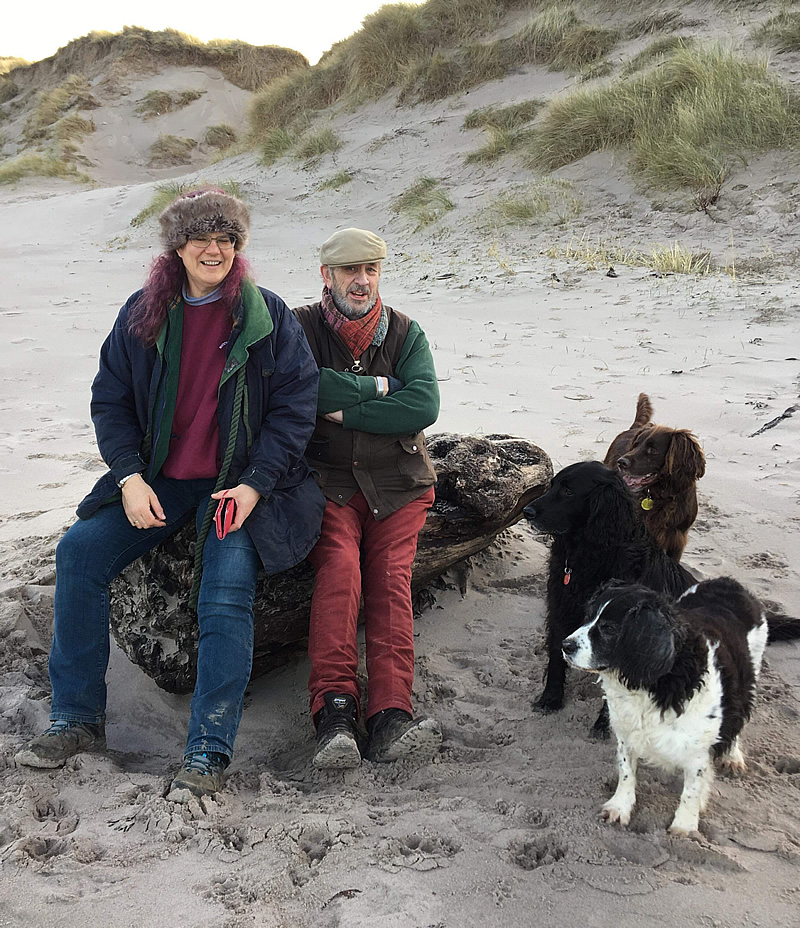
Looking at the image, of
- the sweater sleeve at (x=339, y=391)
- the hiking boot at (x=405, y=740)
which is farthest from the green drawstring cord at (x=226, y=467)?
the hiking boot at (x=405, y=740)

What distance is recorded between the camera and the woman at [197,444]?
3053 mm

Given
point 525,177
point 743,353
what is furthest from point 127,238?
point 743,353

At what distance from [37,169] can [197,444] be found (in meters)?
24.0

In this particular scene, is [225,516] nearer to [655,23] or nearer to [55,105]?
[655,23]

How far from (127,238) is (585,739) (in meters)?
14.0

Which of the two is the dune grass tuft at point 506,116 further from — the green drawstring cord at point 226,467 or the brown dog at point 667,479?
the green drawstring cord at point 226,467

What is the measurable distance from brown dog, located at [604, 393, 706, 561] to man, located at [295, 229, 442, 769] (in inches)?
44.7

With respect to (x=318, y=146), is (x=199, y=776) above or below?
below

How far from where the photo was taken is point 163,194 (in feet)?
53.9

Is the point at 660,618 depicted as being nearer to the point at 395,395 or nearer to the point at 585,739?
the point at 585,739

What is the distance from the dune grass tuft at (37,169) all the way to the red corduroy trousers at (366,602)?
23.3m

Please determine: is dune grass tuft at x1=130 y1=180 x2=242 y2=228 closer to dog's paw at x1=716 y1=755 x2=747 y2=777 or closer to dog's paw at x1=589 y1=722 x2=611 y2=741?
dog's paw at x1=589 y1=722 x2=611 y2=741

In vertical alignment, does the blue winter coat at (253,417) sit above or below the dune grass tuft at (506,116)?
below

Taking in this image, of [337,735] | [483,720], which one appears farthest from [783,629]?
[337,735]
